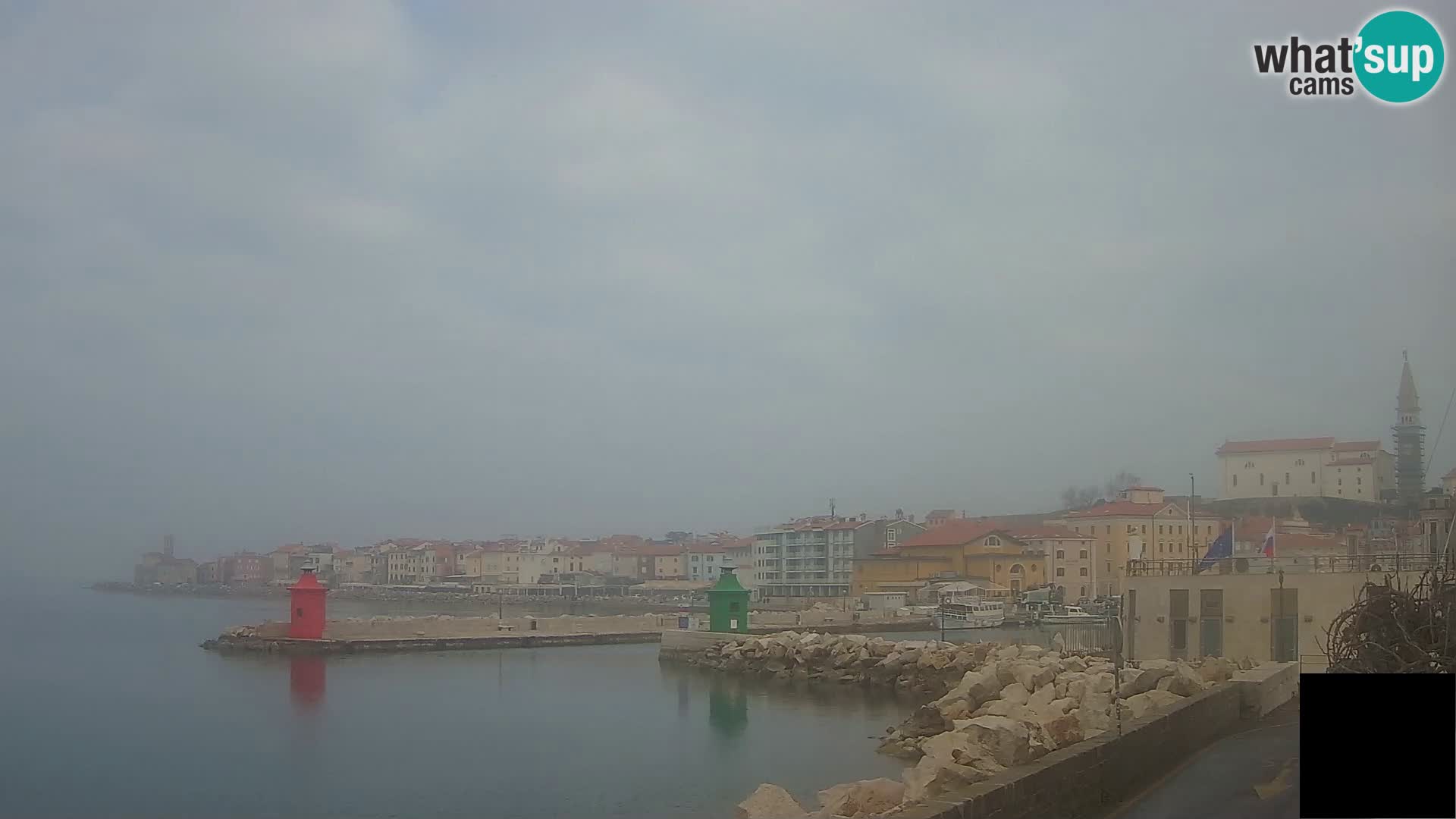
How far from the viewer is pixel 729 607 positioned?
26438mm

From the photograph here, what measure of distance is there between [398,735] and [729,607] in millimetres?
11943

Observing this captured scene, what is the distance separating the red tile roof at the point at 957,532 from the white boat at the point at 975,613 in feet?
10.2

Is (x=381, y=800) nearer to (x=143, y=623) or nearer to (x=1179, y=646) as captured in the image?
(x=1179, y=646)

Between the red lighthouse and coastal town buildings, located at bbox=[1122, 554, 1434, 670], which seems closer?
coastal town buildings, located at bbox=[1122, 554, 1434, 670]

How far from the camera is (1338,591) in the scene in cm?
1100

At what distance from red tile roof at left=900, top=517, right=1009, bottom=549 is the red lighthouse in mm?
15407

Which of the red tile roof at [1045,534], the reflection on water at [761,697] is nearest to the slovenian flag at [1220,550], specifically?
the red tile roof at [1045,534]

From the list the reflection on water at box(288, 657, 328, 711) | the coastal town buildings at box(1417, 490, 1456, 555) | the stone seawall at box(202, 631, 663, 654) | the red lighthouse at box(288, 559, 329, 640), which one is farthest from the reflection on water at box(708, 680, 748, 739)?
the red lighthouse at box(288, 559, 329, 640)

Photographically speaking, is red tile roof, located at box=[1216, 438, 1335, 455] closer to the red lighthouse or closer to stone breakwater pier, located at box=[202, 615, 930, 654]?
stone breakwater pier, located at box=[202, 615, 930, 654]

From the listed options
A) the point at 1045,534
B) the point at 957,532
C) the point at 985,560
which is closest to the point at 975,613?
the point at 985,560

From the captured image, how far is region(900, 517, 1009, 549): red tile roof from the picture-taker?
788 inches

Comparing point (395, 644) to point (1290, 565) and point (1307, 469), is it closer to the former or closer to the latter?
point (1290, 565)

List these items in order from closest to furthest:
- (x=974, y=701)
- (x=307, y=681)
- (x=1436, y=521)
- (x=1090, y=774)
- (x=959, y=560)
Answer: (x=1090, y=774) < (x=1436, y=521) < (x=974, y=701) < (x=307, y=681) < (x=959, y=560)

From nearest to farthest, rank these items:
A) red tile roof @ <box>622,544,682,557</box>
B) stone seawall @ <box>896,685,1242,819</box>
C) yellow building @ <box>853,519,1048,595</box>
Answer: stone seawall @ <box>896,685,1242,819</box>, yellow building @ <box>853,519,1048,595</box>, red tile roof @ <box>622,544,682,557</box>
